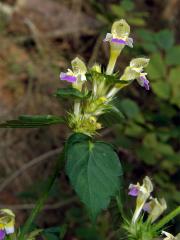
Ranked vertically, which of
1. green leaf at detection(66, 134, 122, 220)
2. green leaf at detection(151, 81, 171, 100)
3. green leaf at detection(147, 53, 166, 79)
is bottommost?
green leaf at detection(66, 134, 122, 220)

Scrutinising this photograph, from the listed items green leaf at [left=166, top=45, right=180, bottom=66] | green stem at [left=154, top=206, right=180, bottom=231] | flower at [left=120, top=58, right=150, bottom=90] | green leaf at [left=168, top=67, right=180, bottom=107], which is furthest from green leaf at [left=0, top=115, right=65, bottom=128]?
green leaf at [left=166, top=45, right=180, bottom=66]

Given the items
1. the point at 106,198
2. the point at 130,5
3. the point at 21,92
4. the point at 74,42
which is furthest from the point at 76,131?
the point at 74,42

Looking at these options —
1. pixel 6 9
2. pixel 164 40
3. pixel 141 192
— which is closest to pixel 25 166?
pixel 164 40

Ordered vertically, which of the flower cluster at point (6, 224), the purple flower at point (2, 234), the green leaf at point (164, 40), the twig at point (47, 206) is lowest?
the twig at point (47, 206)

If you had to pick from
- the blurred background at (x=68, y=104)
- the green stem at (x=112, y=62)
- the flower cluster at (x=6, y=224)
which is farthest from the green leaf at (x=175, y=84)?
the flower cluster at (x=6, y=224)

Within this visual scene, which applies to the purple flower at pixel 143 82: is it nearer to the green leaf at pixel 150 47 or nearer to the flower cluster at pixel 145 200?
the flower cluster at pixel 145 200

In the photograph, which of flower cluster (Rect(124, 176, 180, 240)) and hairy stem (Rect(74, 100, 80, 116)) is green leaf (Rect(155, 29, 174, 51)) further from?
hairy stem (Rect(74, 100, 80, 116))
